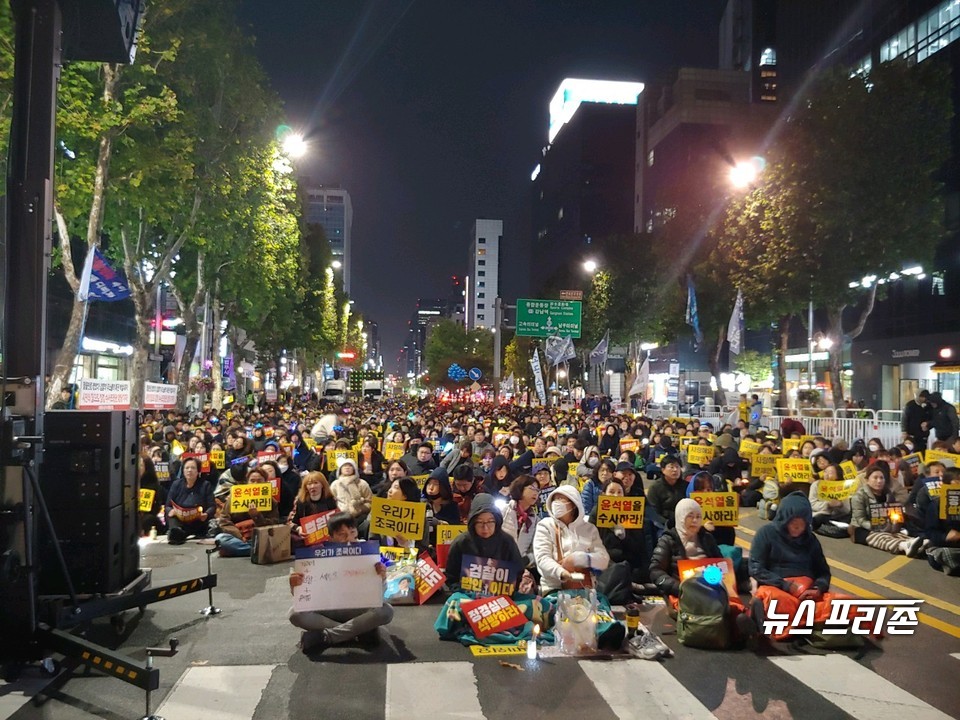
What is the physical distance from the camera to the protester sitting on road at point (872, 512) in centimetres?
1116

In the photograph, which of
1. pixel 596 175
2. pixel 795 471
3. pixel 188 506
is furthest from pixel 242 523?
A: pixel 596 175

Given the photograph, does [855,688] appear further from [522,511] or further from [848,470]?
[848,470]

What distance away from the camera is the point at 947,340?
110 ft

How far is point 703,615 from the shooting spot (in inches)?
261

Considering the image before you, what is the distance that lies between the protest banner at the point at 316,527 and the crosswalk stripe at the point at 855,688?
511 centimetres

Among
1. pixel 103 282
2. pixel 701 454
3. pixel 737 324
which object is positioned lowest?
pixel 701 454

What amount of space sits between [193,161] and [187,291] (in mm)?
15170

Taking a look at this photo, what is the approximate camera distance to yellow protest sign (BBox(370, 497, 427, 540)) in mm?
8867

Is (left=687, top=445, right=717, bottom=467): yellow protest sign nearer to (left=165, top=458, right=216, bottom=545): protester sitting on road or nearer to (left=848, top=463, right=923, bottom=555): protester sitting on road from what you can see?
(left=848, top=463, right=923, bottom=555): protester sitting on road

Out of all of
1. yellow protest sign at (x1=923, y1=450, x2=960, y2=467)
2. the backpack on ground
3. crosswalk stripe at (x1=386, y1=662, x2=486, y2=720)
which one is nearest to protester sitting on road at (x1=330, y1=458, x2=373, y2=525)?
crosswalk stripe at (x1=386, y1=662, x2=486, y2=720)

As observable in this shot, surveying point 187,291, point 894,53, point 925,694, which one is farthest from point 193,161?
point 894,53

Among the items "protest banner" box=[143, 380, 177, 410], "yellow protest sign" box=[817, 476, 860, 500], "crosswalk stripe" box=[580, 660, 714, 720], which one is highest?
"protest banner" box=[143, 380, 177, 410]

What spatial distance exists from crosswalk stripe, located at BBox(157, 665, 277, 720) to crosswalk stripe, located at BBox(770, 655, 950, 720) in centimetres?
400

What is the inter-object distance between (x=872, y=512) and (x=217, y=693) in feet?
31.1
